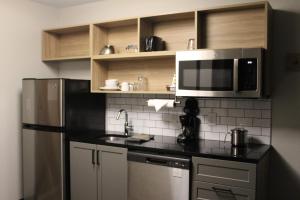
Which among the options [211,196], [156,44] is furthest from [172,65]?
[211,196]

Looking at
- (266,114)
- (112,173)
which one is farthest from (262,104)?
(112,173)

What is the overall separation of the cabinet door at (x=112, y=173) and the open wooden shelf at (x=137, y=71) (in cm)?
73

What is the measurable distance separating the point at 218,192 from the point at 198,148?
409mm

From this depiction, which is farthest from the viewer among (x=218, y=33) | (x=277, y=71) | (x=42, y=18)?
(x=42, y=18)

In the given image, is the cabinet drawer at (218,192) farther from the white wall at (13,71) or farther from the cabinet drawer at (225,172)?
the white wall at (13,71)

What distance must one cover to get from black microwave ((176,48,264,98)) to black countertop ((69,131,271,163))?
0.46 meters

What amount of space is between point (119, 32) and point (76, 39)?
2.20 feet

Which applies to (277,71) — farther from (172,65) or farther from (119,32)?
(119,32)

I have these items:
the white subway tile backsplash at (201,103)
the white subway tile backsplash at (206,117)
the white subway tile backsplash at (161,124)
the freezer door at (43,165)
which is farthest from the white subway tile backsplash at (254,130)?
the freezer door at (43,165)

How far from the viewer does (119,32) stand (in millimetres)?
3494

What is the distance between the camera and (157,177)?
259 centimetres

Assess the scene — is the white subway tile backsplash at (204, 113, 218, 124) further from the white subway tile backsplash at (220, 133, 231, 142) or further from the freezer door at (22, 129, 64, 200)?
the freezer door at (22, 129, 64, 200)

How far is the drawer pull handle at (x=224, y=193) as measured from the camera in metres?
2.29

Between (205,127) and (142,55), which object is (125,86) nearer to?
(142,55)
